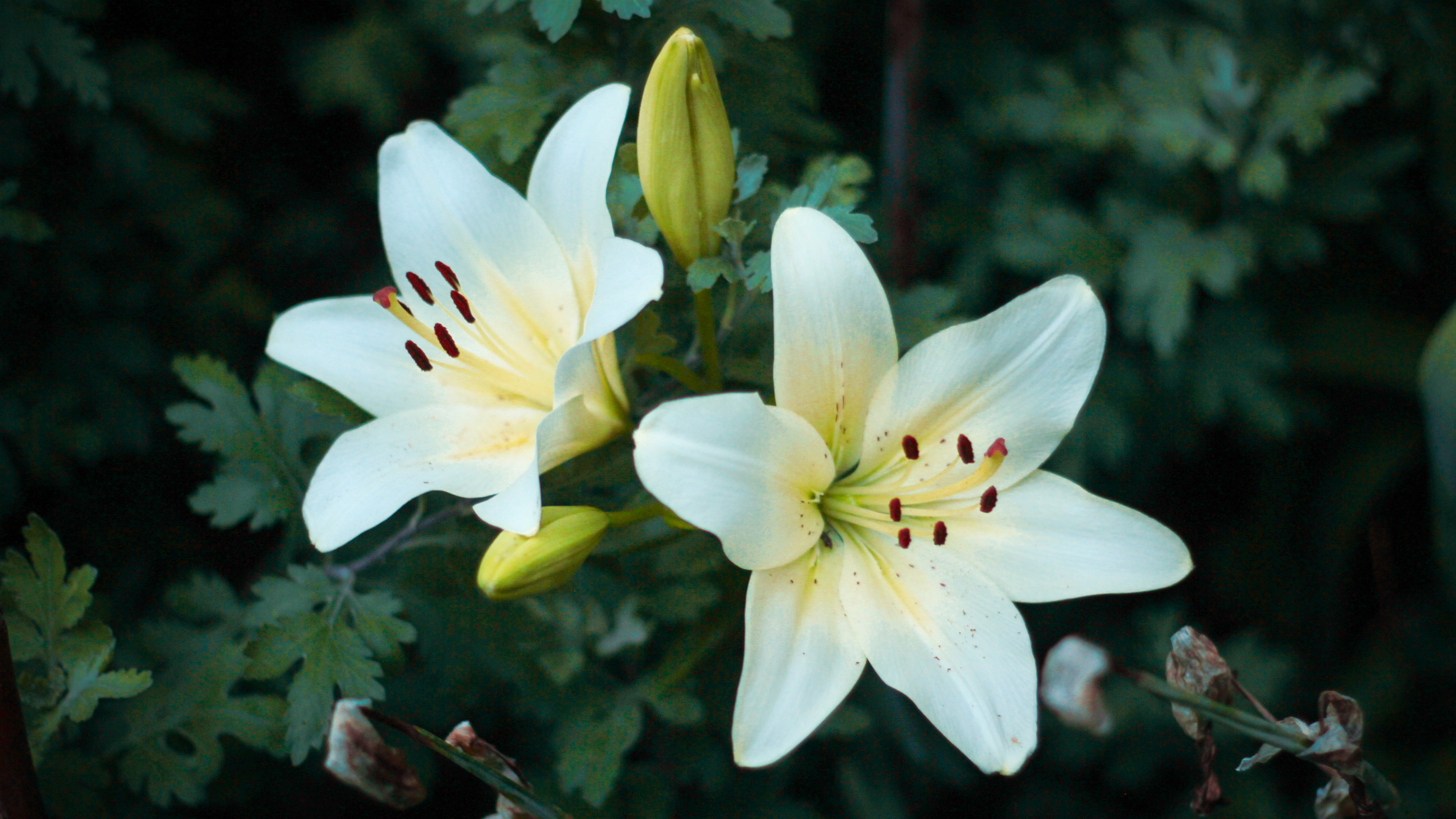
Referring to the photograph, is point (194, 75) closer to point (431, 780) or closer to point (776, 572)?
point (431, 780)

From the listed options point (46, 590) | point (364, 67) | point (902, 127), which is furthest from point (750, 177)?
point (364, 67)

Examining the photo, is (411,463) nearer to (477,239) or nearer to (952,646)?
(477,239)

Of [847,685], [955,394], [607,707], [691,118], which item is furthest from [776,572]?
[607,707]

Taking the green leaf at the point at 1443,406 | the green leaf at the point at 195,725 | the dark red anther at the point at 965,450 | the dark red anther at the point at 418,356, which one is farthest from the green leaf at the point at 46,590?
the green leaf at the point at 1443,406

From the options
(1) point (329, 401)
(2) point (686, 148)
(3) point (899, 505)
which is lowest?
(3) point (899, 505)

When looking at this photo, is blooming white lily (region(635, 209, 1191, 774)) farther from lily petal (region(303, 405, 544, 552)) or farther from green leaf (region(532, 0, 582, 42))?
green leaf (region(532, 0, 582, 42))
